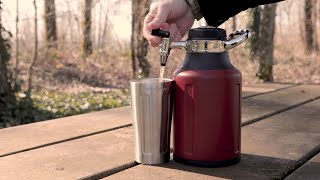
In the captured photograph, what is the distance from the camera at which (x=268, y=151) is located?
1.50 meters

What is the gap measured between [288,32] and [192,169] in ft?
31.6

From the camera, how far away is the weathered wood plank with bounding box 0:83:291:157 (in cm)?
160

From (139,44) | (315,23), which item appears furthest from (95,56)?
(315,23)

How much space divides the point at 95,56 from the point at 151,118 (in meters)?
7.69

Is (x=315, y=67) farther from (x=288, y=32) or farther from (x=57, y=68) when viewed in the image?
(x=57, y=68)

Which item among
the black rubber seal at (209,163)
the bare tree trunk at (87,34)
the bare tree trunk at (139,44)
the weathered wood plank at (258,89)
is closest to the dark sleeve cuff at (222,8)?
the black rubber seal at (209,163)

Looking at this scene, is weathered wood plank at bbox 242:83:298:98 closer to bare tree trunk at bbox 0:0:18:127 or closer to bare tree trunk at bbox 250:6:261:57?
bare tree trunk at bbox 0:0:18:127

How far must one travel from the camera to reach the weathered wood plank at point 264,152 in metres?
1.23

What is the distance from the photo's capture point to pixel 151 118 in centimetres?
131

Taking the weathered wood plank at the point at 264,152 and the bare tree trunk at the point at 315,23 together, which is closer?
the weathered wood plank at the point at 264,152

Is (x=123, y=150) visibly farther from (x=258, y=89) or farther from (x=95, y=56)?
(x=95, y=56)

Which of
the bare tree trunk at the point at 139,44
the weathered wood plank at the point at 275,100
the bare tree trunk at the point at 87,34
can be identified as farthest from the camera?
the bare tree trunk at the point at 87,34

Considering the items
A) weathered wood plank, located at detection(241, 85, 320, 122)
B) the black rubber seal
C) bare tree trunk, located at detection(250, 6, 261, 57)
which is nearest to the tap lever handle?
the black rubber seal

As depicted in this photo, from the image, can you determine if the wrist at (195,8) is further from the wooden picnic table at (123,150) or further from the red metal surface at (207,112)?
the wooden picnic table at (123,150)
